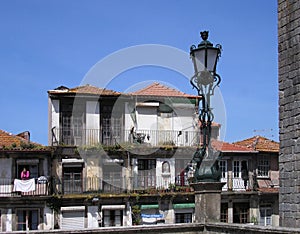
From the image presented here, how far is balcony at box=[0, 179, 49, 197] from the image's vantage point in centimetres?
2817

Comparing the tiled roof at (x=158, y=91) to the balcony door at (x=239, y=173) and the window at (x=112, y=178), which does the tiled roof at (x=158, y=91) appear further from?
the balcony door at (x=239, y=173)

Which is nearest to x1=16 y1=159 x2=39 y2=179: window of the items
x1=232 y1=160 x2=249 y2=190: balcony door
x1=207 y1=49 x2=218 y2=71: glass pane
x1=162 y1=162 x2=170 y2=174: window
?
x1=162 y1=162 x2=170 y2=174: window

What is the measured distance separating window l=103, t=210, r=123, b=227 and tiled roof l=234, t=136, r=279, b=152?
924 cm

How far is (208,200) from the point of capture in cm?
892

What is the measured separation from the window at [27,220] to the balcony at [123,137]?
12.7 feet

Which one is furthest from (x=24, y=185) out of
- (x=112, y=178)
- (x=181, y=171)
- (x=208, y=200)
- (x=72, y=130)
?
(x=208, y=200)

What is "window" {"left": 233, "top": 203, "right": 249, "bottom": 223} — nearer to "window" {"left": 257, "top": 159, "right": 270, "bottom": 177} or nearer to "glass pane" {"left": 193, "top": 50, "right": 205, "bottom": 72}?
"window" {"left": 257, "top": 159, "right": 270, "bottom": 177}

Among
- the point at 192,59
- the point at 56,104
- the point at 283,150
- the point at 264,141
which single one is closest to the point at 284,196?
the point at 283,150

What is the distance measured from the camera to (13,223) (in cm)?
2823

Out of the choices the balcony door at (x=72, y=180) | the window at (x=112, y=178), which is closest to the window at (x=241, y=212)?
the window at (x=112, y=178)

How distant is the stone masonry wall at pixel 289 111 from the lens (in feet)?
33.0

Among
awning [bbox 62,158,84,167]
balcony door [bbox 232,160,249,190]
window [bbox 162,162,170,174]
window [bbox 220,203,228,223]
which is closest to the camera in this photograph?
awning [bbox 62,158,84,167]

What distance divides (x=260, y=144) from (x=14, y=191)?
50.0ft

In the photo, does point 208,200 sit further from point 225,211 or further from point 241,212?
point 241,212
